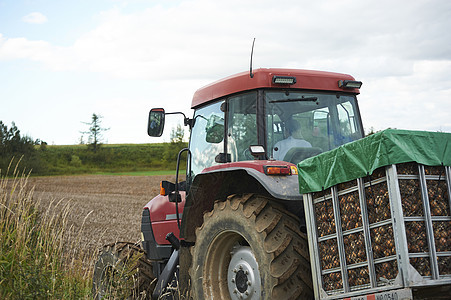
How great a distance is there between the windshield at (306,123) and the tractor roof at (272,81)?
0.08m

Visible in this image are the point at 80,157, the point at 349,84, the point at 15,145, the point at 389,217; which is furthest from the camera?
the point at 80,157

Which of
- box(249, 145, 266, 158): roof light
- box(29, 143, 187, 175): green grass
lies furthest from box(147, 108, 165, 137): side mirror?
box(29, 143, 187, 175): green grass

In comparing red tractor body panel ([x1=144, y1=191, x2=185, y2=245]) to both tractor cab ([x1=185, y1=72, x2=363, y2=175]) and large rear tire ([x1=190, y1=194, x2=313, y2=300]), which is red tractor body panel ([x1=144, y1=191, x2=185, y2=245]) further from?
large rear tire ([x1=190, y1=194, x2=313, y2=300])

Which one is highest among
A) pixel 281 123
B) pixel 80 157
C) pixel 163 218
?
pixel 80 157

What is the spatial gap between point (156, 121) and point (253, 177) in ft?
5.77

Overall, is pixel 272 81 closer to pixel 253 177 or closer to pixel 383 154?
pixel 253 177

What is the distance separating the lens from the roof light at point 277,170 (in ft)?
11.2

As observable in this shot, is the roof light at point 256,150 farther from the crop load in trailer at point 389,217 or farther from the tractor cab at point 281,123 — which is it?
the crop load in trailer at point 389,217

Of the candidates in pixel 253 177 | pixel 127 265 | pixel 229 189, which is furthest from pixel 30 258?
pixel 253 177

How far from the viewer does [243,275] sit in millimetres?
3600

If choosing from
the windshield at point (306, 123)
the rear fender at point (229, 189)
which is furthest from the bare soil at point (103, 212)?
the windshield at point (306, 123)

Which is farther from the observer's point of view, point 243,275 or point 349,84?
point 349,84

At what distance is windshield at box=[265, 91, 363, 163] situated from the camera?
156 inches

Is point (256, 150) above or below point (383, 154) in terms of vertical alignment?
above
